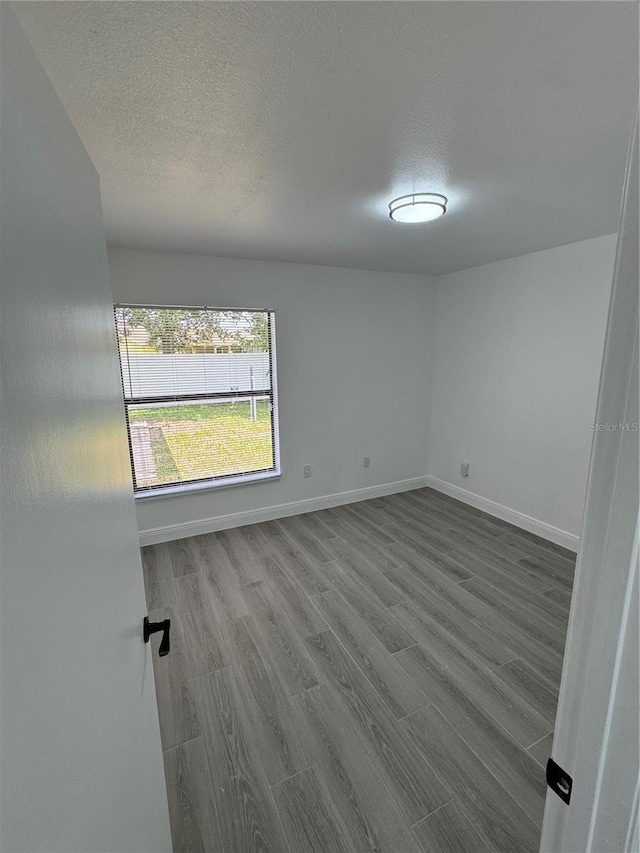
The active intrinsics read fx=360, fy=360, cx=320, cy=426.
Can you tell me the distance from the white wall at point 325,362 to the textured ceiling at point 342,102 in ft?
2.95

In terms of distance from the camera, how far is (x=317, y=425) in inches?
142

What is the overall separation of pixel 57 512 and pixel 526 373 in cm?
349

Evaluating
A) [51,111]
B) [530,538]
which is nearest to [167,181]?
[51,111]

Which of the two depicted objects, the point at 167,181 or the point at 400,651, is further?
the point at 400,651

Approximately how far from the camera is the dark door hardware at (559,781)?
586 millimetres

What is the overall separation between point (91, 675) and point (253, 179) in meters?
1.85

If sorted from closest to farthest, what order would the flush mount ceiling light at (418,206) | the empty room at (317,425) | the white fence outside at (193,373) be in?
the empty room at (317,425), the flush mount ceiling light at (418,206), the white fence outside at (193,373)

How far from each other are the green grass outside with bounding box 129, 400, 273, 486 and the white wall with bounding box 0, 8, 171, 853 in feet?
7.69

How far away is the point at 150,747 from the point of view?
94cm

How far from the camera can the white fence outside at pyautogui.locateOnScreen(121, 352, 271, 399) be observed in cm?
284

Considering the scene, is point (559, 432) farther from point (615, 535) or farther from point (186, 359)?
point (186, 359)

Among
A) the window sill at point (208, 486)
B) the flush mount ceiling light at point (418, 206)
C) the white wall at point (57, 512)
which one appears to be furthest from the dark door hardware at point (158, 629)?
the window sill at point (208, 486)

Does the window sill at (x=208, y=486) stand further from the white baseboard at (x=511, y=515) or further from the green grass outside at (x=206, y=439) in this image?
the white baseboard at (x=511, y=515)

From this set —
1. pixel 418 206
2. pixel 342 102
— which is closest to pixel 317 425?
pixel 418 206
